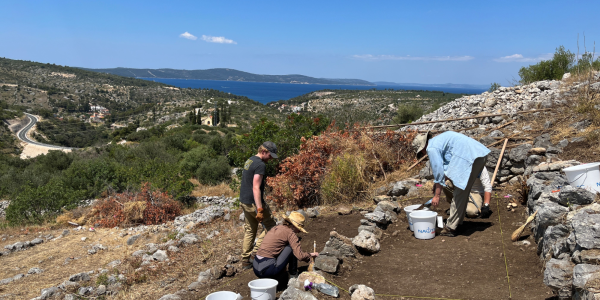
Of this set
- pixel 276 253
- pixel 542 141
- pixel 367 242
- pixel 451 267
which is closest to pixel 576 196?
pixel 451 267

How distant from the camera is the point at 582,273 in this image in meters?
3.18

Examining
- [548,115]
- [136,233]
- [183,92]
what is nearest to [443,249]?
[548,115]

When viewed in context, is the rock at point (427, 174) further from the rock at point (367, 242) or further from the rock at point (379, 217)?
the rock at point (367, 242)

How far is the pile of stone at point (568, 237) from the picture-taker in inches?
126

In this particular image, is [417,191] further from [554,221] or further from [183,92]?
[183,92]

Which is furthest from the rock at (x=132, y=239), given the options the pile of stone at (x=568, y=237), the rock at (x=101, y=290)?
the pile of stone at (x=568, y=237)

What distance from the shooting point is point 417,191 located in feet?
26.1

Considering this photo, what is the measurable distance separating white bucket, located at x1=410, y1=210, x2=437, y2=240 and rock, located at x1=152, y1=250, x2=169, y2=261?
4.51 metres

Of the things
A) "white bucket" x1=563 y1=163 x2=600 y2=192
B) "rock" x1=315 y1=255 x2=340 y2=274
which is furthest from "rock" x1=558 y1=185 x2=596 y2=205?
"rock" x1=315 y1=255 x2=340 y2=274

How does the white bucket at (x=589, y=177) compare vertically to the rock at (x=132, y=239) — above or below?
above

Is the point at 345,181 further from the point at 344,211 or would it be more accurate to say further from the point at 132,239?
the point at 132,239

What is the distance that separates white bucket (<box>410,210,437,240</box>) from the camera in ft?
18.3

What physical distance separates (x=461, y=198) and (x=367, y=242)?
1477 mm

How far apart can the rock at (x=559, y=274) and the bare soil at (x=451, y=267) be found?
33cm
